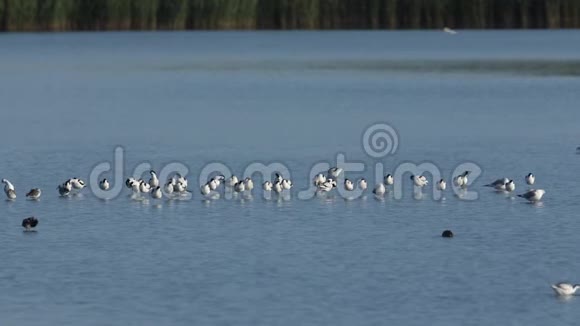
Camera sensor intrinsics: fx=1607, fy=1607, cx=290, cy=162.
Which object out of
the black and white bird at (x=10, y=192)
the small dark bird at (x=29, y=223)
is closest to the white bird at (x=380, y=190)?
the black and white bird at (x=10, y=192)

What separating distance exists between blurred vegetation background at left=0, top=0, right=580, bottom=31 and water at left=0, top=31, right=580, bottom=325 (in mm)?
35641

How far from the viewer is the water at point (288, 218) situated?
51.5 feet

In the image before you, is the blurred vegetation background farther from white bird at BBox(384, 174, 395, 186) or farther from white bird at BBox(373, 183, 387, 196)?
white bird at BBox(373, 183, 387, 196)

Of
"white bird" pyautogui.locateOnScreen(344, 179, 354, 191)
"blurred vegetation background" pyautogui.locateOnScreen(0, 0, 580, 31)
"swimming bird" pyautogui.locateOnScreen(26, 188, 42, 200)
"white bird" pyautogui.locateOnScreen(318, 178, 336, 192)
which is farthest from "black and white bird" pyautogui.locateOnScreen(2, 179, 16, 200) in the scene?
"blurred vegetation background" pyautogui.locateOnScreen(0, 0, 580, 31)

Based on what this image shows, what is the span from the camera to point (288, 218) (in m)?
21.5

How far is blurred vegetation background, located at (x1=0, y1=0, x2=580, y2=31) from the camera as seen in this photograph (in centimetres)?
8925

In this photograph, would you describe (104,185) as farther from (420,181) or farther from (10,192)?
(420,181)

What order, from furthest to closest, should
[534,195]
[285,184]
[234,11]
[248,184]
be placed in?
[234,11]
[248,184]
[285,184]
[534,195]

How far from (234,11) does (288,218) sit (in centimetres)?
7069

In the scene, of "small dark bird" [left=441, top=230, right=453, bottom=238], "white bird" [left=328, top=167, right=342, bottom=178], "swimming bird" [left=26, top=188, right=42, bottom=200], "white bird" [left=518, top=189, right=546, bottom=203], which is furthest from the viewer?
"white bird" [left=328, top=167, right=342, bottom=178]

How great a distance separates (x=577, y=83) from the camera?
53.2m

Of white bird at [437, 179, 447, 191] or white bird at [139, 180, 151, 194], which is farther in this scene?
white bird at [437, 179, 447, 191]

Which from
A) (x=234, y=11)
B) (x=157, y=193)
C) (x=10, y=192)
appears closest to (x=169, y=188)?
(x=157, y=193)

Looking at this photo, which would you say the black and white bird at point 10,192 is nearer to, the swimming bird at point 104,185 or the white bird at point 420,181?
the swimming bird at point 104,185
